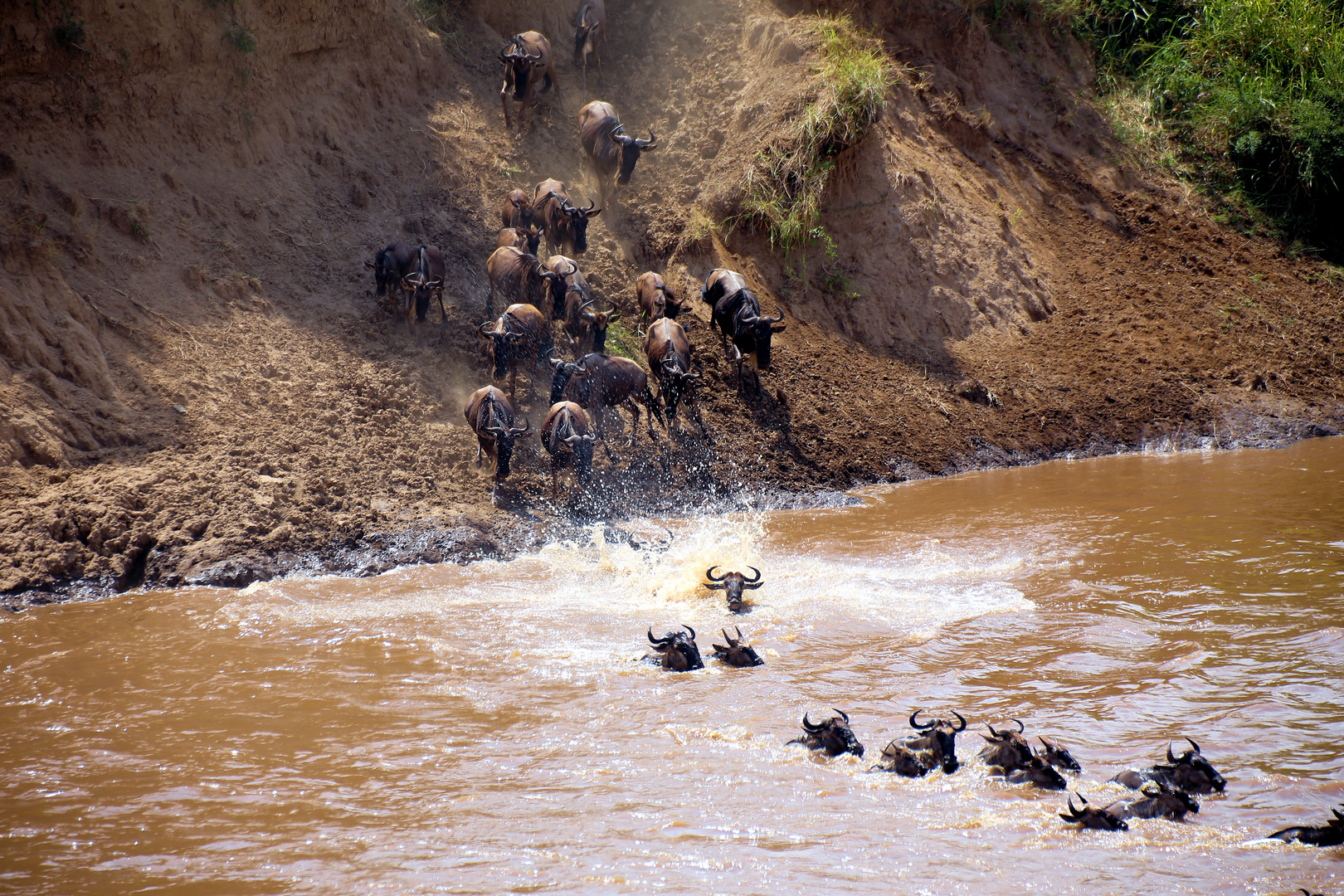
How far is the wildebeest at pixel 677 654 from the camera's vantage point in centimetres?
498

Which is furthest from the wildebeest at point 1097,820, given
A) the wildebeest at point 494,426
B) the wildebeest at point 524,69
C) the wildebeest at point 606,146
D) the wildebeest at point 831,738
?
the wildebeest at point 524,69

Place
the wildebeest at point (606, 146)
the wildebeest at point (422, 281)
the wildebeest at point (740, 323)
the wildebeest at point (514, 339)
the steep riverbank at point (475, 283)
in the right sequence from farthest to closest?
the wildebeest at point (606, 146) < the wildebeest at point (740, 323) < the wildebeest at point (422, 281) < the wildebeest at point (514, 339) < the steep riverbank at point (475, 283)

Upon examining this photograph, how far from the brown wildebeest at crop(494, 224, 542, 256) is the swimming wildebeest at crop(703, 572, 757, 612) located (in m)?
5.14

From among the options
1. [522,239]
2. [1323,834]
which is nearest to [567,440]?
[522,239]

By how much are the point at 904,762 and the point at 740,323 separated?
678 cm

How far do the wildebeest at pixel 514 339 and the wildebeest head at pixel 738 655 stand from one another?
15.6 feet

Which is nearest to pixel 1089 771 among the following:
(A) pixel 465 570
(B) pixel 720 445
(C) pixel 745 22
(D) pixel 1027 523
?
(D) pixel 1027 523

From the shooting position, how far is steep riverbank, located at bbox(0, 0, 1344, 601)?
294 inches

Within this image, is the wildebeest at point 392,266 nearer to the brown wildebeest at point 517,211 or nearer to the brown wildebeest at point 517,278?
the brown wildebeest at point 517,278

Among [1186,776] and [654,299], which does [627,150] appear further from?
[1186,776]

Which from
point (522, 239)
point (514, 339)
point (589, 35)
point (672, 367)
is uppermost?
point (589, 35)

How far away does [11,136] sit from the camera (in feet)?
28.3

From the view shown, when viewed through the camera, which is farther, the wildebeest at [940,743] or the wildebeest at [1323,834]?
the wildebeest at [940,743]

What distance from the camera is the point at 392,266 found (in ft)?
30.1
